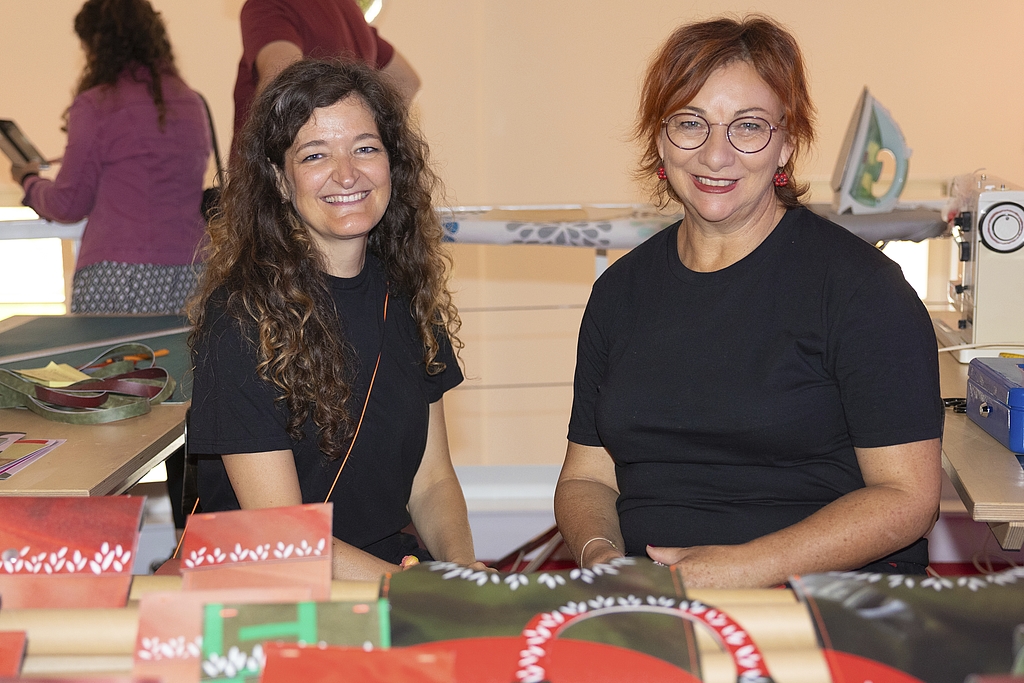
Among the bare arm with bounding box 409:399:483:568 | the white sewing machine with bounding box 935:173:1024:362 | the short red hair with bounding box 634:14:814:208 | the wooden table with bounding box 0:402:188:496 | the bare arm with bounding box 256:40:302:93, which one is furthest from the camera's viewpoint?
the bare arm with bounding box 256:40:302:93

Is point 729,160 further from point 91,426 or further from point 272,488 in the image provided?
point 91,426

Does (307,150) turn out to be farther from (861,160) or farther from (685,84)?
(861,160)

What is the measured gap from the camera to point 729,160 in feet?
4.44

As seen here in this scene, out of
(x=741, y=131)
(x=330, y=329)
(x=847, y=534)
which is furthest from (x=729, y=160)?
(x=330, y=329)

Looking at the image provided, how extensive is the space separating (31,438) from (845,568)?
1.34 metres

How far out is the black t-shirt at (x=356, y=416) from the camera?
4.51 feet

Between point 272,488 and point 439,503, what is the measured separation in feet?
1.10

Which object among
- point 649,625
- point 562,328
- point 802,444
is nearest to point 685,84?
point 802,444

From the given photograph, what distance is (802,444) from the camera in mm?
1332

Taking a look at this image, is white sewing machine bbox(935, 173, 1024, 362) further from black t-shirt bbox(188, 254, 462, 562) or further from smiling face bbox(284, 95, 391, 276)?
smiling face bbox(284, 95, 391, 276)

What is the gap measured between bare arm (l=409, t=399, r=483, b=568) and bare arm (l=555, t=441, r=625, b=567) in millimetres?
177

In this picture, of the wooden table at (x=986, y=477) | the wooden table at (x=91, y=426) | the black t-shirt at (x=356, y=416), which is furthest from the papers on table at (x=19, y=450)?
the wooden table at (x=986, y=477)

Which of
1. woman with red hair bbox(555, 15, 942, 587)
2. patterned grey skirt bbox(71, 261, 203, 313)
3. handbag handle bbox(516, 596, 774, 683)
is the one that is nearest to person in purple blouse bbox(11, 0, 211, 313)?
patterned grey skirt bbox(71, 261, 203, 313)

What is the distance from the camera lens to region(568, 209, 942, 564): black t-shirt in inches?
50.0
